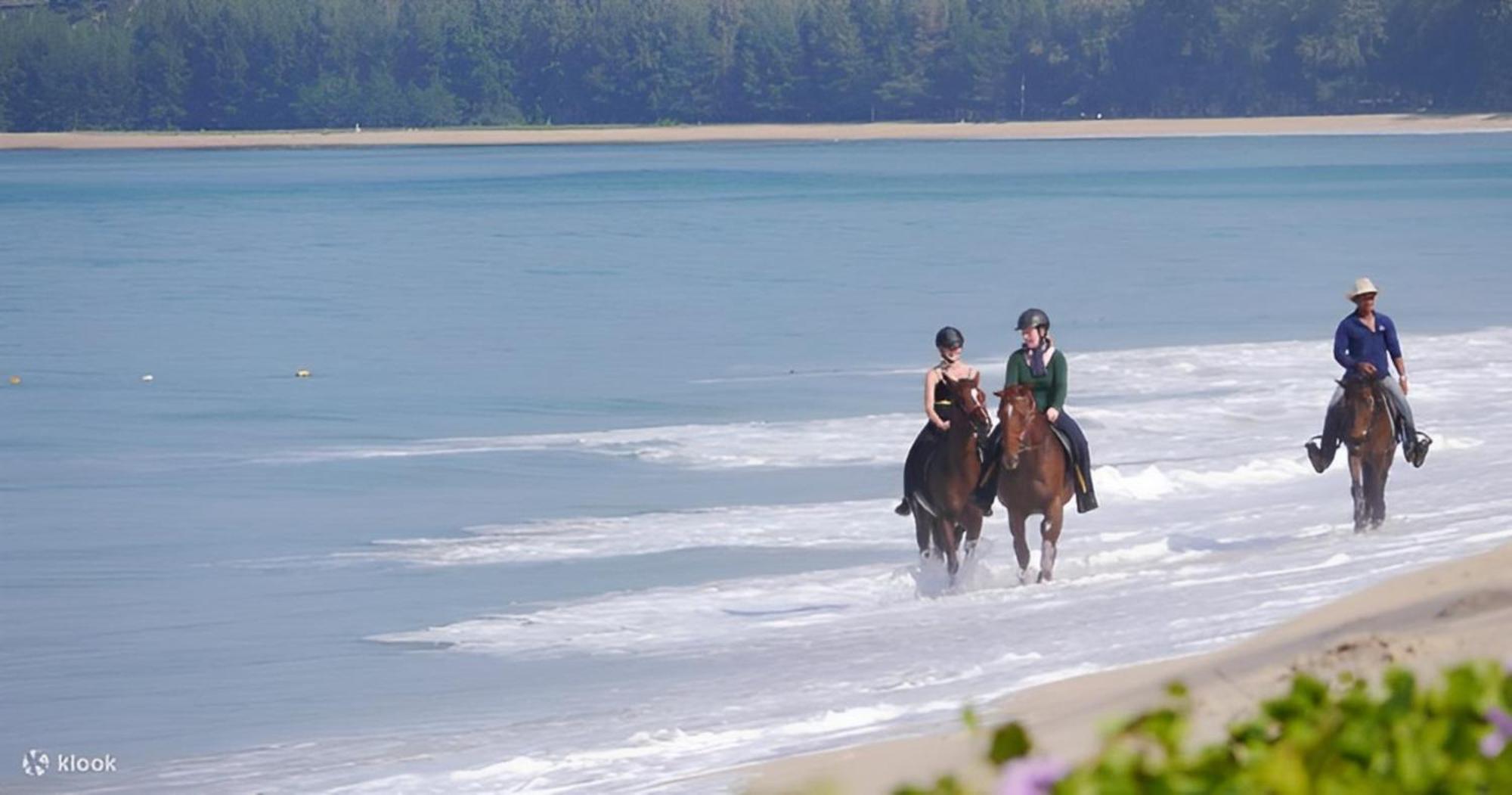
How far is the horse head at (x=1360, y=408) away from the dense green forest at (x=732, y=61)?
390 ft

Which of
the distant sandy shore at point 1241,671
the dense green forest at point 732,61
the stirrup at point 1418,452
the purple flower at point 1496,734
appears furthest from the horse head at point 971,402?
the dense green forest at point 732,61

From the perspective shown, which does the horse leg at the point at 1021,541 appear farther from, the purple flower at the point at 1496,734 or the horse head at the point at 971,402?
the purple flower at the point at 1496,734

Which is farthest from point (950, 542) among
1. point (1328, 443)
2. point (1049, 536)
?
point (1328, 443)

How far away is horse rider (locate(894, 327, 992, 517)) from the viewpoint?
1302 centimetres

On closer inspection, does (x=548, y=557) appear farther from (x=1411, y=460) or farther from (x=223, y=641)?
(x=1411, y=460)

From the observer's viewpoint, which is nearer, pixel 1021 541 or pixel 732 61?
pixel 1021 541

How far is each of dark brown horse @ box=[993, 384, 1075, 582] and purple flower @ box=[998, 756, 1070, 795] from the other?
9570mm

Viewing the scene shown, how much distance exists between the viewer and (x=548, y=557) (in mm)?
15984

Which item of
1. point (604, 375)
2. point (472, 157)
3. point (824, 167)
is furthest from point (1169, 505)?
point (472, 157)

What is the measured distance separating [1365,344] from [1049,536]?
235 cm

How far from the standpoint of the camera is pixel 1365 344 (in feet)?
46.5

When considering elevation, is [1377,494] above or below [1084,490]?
below

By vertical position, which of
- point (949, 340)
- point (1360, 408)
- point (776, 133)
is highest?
point (949, 340)

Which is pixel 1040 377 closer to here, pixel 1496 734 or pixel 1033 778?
pixel 1496 734
